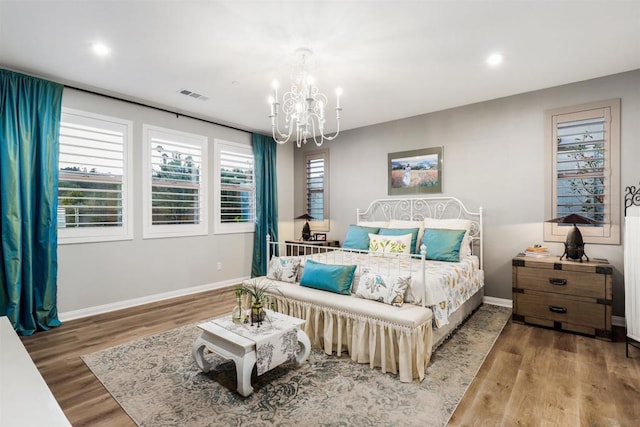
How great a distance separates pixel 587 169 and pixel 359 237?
2.70 meters

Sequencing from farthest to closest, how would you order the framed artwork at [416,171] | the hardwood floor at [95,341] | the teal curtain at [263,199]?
the teal curtain at [263,199] < the framed artwork at [416,171] < the hardwood floor at [95,341]

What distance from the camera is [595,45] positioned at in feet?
9.20

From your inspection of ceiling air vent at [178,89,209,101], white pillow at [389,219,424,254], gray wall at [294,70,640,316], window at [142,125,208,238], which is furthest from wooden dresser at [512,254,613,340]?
window at [142,125,208,238]

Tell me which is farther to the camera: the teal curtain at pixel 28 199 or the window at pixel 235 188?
the window at pixel 235 188

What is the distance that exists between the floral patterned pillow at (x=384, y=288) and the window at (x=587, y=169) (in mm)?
2346

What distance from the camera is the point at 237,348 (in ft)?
6.99

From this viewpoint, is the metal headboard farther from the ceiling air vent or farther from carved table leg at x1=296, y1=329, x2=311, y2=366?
the ceiling air vent

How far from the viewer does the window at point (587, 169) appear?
3.37 m

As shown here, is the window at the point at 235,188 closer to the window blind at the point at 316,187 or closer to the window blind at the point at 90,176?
the window blind at the point at 316,187

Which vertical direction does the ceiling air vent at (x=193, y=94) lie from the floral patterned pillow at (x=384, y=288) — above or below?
above

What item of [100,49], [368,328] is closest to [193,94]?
[100,49]

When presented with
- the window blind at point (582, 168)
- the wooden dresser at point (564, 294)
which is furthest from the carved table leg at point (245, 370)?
the window blind at point (582, 168)

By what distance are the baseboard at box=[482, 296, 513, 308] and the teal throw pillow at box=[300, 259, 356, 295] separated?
7.77 ft

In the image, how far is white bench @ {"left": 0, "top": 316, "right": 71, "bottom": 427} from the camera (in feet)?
3.61
